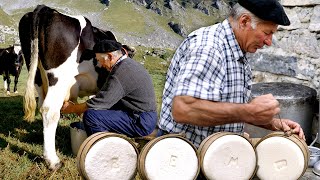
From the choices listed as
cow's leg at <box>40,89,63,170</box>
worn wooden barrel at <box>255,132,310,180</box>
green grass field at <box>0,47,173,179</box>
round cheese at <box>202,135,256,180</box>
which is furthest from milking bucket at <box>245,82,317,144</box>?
round cheese at <box>202,135,256,180</box>

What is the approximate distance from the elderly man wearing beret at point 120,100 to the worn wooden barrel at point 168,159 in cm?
194

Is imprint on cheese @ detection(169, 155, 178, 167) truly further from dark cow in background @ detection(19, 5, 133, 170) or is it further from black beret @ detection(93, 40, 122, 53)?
dark cow in background @ detection(19, 5, 133, 170)

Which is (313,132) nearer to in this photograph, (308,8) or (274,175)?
(308,8)

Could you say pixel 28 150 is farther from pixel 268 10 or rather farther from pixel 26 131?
pixel 268 10

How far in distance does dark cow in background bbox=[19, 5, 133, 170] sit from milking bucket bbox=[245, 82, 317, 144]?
218 cm

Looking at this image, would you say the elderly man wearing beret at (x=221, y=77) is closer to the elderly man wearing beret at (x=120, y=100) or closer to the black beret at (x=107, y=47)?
the elderly man wearing beret at (x=120, y=100)

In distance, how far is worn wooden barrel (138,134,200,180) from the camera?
183cm

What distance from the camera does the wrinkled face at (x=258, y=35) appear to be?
2043 mm

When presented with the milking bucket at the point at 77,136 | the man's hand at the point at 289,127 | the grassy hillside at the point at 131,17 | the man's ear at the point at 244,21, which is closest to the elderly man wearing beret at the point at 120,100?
the milking bucket at the point at 77,136

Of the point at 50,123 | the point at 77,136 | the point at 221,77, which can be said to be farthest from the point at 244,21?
the point at 50,123

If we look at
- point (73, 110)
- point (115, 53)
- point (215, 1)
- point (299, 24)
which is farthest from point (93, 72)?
point (215, 1)

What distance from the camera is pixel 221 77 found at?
2.00 m

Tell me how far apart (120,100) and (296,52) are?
234cm

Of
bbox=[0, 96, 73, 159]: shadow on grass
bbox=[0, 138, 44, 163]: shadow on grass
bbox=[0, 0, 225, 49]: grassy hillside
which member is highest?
bbox=[0, 138, 44, 163]: shadow on grass
